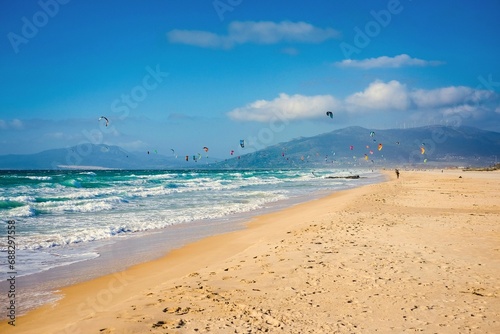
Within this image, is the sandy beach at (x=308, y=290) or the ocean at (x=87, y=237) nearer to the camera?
the sandy beach at (x=308, y=290)

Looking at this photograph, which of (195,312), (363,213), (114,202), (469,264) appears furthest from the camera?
(114,202)

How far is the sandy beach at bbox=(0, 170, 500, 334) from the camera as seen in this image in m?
4.71

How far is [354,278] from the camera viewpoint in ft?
21.4

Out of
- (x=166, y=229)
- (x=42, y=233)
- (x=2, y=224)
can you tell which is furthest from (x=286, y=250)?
(x=2, y=224)

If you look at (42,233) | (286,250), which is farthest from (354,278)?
(42,233)

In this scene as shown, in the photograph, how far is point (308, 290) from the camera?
596 centimetres

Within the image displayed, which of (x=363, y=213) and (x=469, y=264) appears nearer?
(x=469, y=264)

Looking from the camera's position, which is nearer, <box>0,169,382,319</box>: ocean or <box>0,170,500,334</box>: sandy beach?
<box>0,170,500,334</box>: sandy beach

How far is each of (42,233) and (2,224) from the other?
3950 millimetres

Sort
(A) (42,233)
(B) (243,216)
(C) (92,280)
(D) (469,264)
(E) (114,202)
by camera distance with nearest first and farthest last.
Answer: (D) (469,264) < (C) (92,280) < (A) (42,233) < (B) (243,216) < (E) (114,202)

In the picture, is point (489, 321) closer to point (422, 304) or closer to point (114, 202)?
point (422, 304)

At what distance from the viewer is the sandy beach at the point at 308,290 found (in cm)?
471

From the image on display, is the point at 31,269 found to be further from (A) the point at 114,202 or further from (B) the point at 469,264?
(A) the point at 114,202

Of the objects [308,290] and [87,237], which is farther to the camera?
[87,237]
